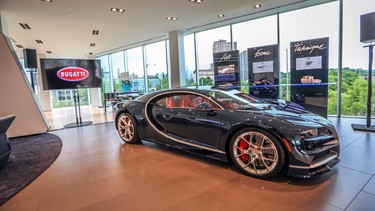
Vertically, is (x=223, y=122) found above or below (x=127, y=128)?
above

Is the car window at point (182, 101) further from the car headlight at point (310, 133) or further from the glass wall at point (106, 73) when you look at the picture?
the glass wall at point (106, 73)

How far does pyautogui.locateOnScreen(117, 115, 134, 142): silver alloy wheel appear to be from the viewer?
3870 millimetres

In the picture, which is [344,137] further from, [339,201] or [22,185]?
[22,185]

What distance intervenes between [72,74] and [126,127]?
327 centimetres

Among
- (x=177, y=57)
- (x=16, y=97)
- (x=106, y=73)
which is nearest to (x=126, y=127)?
(x=16, y=97)

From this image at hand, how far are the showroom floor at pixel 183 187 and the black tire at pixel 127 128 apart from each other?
628mm

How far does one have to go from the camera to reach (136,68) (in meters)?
11.0

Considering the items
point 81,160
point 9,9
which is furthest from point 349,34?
point 9,9

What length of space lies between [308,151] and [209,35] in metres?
6.67

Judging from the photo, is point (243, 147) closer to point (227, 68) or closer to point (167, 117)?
point (167, 117)

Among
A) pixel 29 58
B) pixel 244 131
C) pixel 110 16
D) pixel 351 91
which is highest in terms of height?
pixel 110 16

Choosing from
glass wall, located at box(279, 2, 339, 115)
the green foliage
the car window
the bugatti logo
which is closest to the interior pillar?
the bugatti logo

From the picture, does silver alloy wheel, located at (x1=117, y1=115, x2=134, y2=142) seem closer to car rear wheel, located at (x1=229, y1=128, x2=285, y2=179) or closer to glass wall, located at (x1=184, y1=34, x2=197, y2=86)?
car rear wheel, located at (x1=229, y1=128, x2=285, y2=179)

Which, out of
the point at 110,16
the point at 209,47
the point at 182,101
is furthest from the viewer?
the point at 209,47
